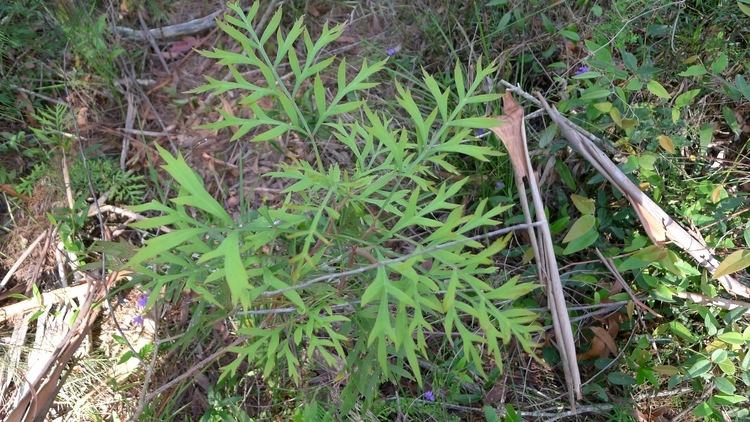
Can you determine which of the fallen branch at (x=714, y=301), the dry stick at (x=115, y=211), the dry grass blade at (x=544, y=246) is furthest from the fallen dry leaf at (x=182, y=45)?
the fallen branch at (x=714, y=301)

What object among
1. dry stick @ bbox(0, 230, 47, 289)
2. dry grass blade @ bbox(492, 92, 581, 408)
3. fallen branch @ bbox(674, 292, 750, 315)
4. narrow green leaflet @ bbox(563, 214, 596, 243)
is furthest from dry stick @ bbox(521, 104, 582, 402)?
dry stick @ bbox(0, 230, 47, 289)

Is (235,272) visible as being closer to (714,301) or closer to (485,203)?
(485,203)

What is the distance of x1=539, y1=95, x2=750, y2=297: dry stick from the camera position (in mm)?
1748

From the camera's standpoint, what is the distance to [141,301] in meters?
2.28

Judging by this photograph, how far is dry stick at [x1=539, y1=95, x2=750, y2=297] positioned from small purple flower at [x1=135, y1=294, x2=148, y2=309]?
1.61 meters

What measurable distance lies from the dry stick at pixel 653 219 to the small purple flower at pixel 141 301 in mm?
1610

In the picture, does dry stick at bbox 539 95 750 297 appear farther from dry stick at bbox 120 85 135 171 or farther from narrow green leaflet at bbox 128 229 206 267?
dry stick at bbox 120 85 135 171

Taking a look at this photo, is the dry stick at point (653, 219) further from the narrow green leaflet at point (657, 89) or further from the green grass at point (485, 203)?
the narrow green leaflet at point (657, 89)

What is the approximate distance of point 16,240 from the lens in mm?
2436

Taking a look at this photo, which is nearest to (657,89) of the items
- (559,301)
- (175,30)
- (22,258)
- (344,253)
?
(559,301)

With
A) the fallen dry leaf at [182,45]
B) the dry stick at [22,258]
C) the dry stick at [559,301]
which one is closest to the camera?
the dry stick at [559,301]

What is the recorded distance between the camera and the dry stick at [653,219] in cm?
175

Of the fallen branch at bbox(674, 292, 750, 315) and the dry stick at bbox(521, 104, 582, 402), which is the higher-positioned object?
the dry stick at bbox(521, 104, 582, 402)

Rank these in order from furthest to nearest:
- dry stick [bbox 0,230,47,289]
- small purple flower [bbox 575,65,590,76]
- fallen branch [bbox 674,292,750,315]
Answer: dry stick [bbox 0,230,47,289]
small purple flower [bbox 575,65,590,76]
fallen branch [bbox 674,292,750,315]
